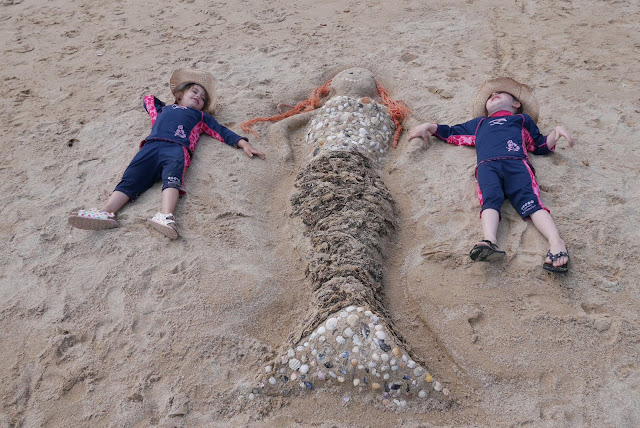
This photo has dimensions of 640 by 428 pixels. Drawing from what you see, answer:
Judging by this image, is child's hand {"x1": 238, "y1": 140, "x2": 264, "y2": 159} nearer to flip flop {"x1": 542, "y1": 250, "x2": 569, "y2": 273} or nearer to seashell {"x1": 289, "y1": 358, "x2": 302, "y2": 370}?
seashell {"x1": 289, "y1": 358, "x2": 302, "y2": 370}

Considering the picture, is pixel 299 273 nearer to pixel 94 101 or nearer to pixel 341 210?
pixel 341 210

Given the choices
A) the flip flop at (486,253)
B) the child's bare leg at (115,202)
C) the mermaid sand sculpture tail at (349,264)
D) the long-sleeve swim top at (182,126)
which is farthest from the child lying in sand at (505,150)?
the child's bare leg at (115,202)

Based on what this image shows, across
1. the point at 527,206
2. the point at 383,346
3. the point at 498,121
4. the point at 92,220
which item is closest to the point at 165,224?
the point at 92,220

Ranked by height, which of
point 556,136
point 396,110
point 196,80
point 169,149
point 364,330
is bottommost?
point 396,110

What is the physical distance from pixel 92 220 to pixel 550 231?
294 cm

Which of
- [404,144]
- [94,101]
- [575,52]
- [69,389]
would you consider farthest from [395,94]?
[69,389]

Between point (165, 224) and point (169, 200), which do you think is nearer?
point (165, 224)

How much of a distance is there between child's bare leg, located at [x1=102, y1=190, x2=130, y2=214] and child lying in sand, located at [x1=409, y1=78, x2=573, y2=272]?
7.53 feet

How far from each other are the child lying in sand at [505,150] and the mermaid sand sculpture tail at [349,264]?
22.4 inches

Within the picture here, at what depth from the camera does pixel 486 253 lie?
2.89 meters

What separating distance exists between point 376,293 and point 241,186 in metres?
1.46

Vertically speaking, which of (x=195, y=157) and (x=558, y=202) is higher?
(x=195, y=157)

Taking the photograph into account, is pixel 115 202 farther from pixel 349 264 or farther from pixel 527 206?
pixel 527 206

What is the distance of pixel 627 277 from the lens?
113 inches
